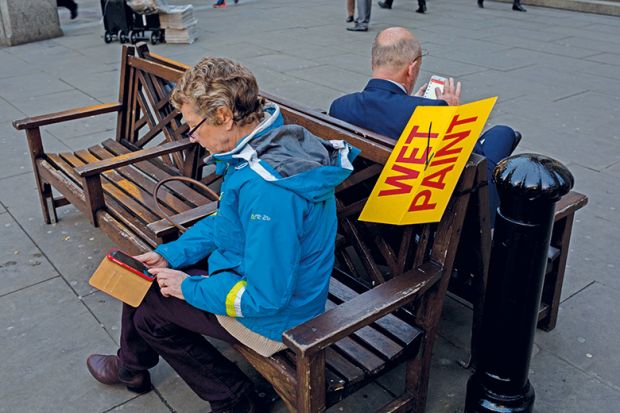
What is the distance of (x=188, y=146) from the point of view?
3.92 metres

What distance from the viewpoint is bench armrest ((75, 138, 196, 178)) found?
354cm

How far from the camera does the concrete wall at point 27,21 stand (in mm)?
9773

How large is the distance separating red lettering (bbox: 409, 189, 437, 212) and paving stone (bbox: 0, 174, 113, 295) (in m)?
2.09

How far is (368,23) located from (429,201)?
347 inches

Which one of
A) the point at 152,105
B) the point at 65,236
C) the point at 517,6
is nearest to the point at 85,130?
the point at 152,105

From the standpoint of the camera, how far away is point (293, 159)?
2156 millimetres

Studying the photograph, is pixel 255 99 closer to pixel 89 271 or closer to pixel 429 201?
pixel 429 201

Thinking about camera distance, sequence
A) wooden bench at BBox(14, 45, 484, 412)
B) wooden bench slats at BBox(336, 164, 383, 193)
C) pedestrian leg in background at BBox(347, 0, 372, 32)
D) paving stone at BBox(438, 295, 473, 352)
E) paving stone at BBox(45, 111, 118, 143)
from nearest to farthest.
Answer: wooden bench at BBox(14, 45, 484, 412)
wooden bench slats at BBox(336, 164, 383, 193)
paving stone at BBox(438, 295, 473, 352)
paving stone at BBox(45, 111, 118, 143)
pedestrian leg in background at BBox(347, 0, 372, 32)

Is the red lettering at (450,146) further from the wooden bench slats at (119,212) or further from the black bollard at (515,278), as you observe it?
the wooden bench slats at (119,212)

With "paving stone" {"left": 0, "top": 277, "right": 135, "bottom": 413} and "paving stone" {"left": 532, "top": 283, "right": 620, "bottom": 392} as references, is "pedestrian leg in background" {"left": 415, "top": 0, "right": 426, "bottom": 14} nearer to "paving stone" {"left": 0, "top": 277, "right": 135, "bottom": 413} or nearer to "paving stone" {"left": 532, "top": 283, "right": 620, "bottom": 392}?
"paving stone" {"left": 532, "top": 283, "right": 620, "bottom": 392}

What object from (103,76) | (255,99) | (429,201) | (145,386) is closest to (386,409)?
(429,201)

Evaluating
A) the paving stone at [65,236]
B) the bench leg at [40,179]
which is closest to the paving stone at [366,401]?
the paving stone at [65,236]

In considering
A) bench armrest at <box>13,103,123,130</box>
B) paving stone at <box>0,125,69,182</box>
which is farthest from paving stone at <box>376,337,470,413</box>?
paving stone at <box>0,125,69,182</box>

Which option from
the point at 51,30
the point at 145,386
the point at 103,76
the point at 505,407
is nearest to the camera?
the point at 505,407
